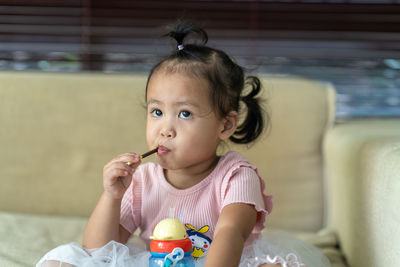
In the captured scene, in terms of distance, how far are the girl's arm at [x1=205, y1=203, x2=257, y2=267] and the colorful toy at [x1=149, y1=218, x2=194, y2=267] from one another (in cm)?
4

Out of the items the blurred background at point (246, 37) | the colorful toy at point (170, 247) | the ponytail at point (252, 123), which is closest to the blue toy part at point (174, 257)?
the colorful toy at point (170, 247)

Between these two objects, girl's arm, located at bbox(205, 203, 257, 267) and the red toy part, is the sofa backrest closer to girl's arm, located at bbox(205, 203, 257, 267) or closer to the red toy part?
girl's arm, located at bbox(205, 203, 257, 267)

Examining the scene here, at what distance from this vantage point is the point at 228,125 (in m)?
1.23

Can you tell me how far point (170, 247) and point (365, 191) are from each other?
0.52 m

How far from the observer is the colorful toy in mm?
968

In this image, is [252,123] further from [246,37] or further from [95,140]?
[246,37]

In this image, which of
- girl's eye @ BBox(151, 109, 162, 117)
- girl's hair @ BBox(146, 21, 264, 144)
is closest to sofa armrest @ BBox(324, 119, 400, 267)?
girl's hair @ BBox(146, 21, 264, 144)

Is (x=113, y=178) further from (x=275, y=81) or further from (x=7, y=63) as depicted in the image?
(x=7, y=63)

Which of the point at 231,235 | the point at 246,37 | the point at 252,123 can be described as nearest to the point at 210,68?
the point at 252,123

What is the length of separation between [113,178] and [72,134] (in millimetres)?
652

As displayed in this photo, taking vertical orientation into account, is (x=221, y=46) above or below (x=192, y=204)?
above

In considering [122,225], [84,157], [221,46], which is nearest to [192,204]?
[122,225]

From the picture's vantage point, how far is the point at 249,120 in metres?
1.41

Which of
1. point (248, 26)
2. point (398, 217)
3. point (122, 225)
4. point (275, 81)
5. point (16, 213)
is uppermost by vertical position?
point (248, 26)
